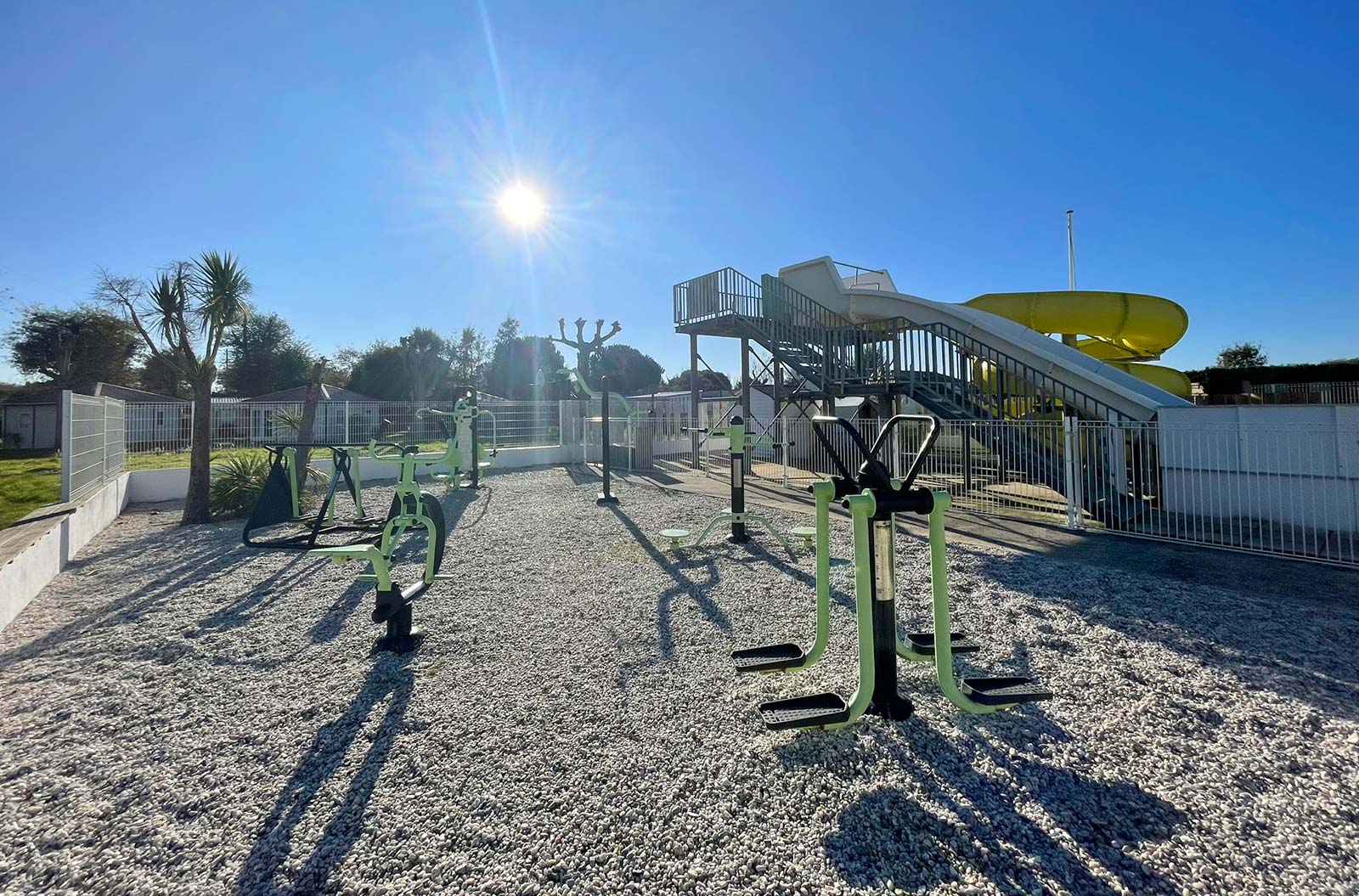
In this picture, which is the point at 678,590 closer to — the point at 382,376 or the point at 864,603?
the point at 864,603

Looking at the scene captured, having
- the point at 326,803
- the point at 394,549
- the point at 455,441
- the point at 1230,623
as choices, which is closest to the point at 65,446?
the point at 455,441

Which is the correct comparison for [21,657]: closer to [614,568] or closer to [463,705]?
[463,705]

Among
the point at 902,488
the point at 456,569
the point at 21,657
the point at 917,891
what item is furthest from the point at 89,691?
the point at 902,488

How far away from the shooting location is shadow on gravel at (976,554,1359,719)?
10.4 ft

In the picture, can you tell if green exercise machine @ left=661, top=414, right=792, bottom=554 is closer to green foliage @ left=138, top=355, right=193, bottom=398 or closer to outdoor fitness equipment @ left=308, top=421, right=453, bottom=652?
outdoor fitness equipment @ left=308, top=421, right=453, bottom=652

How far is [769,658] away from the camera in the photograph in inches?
122

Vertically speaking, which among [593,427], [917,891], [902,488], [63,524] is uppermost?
[593,427]

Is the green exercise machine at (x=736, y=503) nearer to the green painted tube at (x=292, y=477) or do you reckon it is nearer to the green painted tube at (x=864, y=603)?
the green painted tube at (x=292, y=477)

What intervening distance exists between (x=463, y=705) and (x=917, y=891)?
7.32 feet

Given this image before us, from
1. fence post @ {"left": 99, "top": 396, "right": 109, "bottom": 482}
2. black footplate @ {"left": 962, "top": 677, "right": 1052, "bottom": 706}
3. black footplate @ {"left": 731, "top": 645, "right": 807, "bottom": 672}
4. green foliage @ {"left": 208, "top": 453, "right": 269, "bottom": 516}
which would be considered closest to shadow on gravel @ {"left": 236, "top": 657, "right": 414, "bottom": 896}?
black footplate @ {"left": 731, "top": 645, "right": 807, "bottom": 672}

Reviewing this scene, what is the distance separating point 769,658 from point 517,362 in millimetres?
57943

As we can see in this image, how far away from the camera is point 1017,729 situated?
2703 mm

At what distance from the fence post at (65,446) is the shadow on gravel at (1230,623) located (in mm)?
10272

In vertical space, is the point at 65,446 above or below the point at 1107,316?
below
